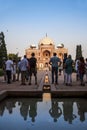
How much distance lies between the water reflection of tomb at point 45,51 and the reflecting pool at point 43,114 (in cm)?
10748

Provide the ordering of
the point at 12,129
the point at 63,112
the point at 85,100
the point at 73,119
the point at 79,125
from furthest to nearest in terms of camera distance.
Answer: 1. the point at 85,100
2. the point at 63,112
3. the point at 73,119
4. the point at 79,125
5. the point at 12,129

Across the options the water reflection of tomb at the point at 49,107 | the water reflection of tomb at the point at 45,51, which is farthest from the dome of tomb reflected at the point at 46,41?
the water reflection of tomb at the point at 49,107

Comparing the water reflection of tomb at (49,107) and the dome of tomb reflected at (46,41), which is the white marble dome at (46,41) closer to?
the dome of tomb reflected at (46,41)

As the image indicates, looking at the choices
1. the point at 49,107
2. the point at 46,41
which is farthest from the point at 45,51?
the point at 49,107

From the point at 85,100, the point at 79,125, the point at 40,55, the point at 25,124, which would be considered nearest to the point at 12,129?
the point at 25,124

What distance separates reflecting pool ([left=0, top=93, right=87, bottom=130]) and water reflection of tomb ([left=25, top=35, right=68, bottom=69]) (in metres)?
107

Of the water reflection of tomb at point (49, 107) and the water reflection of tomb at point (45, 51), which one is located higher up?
the water reflection of tomb at point (45, 51)

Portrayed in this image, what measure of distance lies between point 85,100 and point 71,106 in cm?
136

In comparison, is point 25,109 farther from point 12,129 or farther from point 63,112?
point 12,129

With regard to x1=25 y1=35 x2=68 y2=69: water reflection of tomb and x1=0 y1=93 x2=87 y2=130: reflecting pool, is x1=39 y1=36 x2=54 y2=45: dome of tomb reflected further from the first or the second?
x1=0 y1=93 x2=87 y2=130: reflecting pool

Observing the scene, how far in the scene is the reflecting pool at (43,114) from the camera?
6363 mm

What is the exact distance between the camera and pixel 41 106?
917 cm

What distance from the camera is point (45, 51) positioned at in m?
122

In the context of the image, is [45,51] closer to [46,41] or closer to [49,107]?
[46,41]
